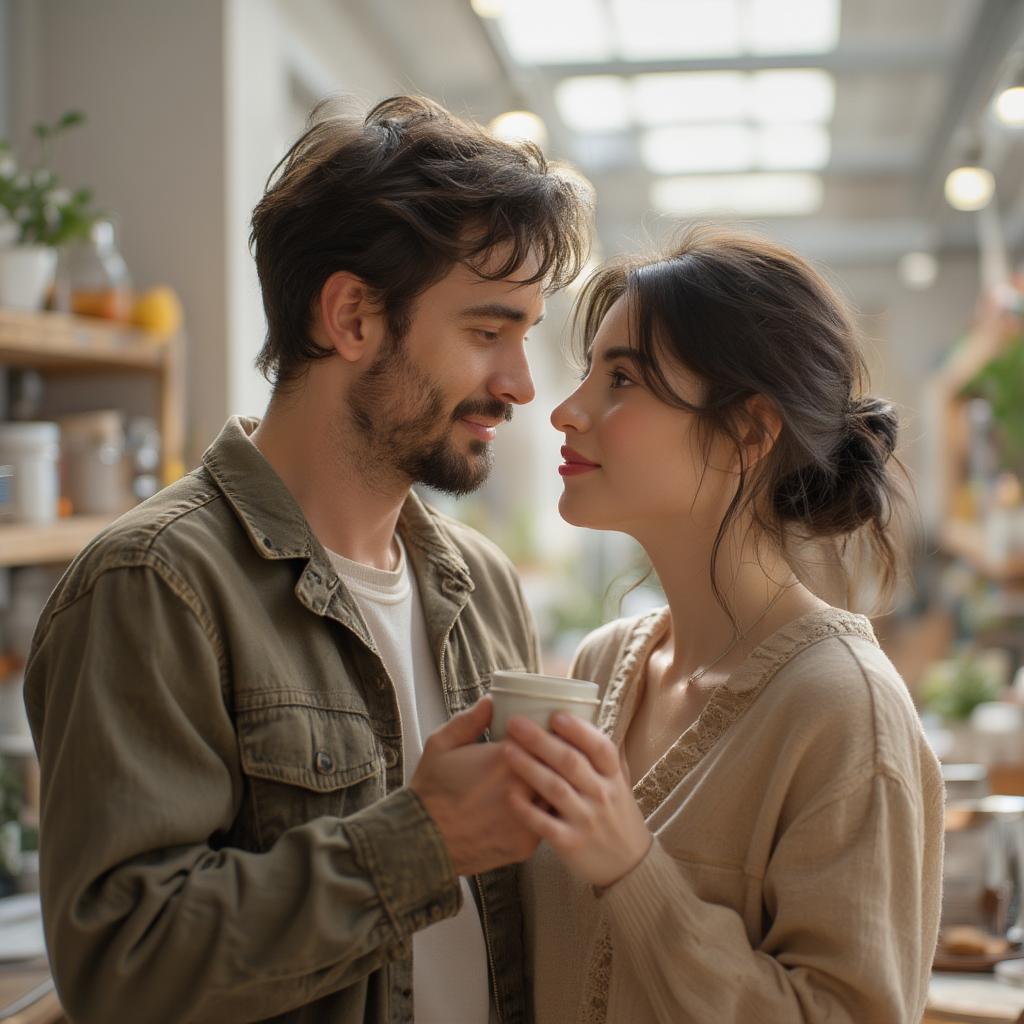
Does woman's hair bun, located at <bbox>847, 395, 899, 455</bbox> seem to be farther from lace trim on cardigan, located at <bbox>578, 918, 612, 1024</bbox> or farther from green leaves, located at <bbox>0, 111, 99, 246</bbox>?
green leaves, located at <bbox>0, 111, 99, 246</bbox>

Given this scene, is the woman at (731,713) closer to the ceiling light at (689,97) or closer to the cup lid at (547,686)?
the cup lid at (547,686)

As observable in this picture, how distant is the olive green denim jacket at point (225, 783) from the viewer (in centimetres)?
120

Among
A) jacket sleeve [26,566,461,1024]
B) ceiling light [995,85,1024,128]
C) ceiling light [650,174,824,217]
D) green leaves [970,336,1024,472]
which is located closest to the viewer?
jacket sleeve [26,566,461,1024]

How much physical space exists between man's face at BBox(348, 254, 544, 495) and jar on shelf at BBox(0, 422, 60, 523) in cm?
132

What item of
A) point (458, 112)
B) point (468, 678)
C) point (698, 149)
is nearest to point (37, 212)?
point (458, 112)

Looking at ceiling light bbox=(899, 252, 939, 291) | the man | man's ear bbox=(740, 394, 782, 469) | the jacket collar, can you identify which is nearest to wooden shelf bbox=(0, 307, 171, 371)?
the man

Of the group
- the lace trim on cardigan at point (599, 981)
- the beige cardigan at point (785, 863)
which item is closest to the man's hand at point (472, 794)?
the beige cardigan at point (785, 863)

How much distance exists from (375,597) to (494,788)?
0.44m

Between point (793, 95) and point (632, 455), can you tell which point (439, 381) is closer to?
point (632, 455)

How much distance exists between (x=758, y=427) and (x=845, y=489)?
164 millimetres

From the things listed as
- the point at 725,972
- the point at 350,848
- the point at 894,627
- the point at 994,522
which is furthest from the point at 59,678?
the point at 894,627

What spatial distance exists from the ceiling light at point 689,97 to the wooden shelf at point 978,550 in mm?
2103

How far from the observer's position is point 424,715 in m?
1.61

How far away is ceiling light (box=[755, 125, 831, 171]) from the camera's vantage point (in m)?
6.34
